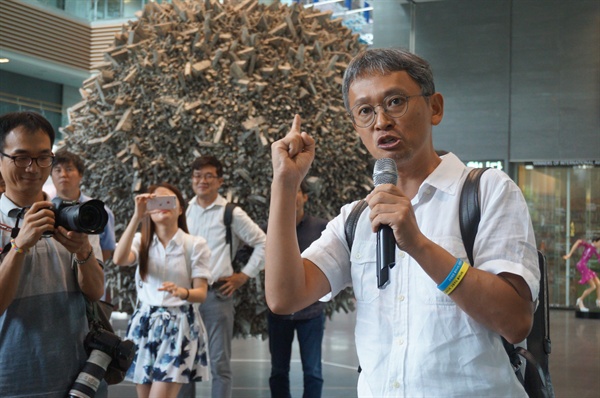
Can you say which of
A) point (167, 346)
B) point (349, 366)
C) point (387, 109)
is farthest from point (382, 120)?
point (349, 366)

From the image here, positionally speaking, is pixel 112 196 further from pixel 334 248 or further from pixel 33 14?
pixel 334 248

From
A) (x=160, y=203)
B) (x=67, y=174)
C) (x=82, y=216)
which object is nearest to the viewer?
(x=82, y=216)

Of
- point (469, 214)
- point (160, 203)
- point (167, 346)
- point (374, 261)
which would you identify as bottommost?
point (167, 346)

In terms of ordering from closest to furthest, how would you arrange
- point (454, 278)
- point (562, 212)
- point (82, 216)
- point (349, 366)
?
point (454, 278) → point (82, 216) → point (349, 366) → point (562, 212)

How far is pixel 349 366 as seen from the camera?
706cm

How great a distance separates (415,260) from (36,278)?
4.42 ft

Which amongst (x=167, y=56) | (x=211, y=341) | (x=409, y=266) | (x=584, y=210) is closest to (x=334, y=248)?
(x=409, y=266)

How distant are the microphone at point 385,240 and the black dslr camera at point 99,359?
3.72 ft

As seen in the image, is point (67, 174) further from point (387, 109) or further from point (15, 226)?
point (387, 109)

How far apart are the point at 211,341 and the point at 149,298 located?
2.64ft

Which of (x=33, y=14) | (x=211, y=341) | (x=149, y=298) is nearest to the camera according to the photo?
(x=149, y=298)

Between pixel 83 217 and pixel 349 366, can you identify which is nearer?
pixel 83 217

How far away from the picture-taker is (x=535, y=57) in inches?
332

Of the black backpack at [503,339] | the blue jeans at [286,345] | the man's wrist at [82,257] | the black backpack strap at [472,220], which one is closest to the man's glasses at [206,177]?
the blue jeans at [286,345]
